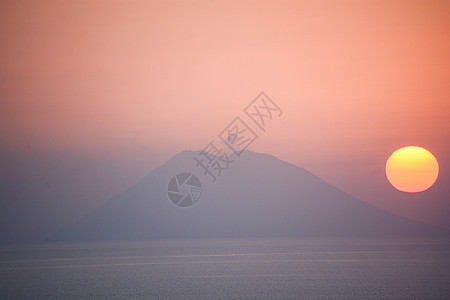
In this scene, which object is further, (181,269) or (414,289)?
(181,269)

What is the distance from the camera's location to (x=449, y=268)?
1199 inches

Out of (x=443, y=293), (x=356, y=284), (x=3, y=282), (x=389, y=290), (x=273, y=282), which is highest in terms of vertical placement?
(x=3, y=282)

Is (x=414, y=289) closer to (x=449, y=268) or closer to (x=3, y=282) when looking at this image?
(x=449, y=268)

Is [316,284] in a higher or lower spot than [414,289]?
higher

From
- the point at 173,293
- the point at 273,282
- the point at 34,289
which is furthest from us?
the point at 273,282

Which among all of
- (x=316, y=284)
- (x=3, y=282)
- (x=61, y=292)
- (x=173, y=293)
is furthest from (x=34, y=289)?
(x=316, y=284)

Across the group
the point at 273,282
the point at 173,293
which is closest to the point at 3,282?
the point at 173,293

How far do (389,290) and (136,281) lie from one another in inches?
532

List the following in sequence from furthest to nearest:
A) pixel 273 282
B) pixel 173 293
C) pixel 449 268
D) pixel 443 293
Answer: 1. pixel 449 268
2. pixel 273 282
3. pixel 173 293
4. pixel 443 293

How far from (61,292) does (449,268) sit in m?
24.6

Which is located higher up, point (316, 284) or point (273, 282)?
point (273, 282)

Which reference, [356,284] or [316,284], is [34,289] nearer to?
[316,284]

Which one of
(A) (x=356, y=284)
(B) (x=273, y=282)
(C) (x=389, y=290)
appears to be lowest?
(C) (x=389, y=290)

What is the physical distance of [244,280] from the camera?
82.8 ft
